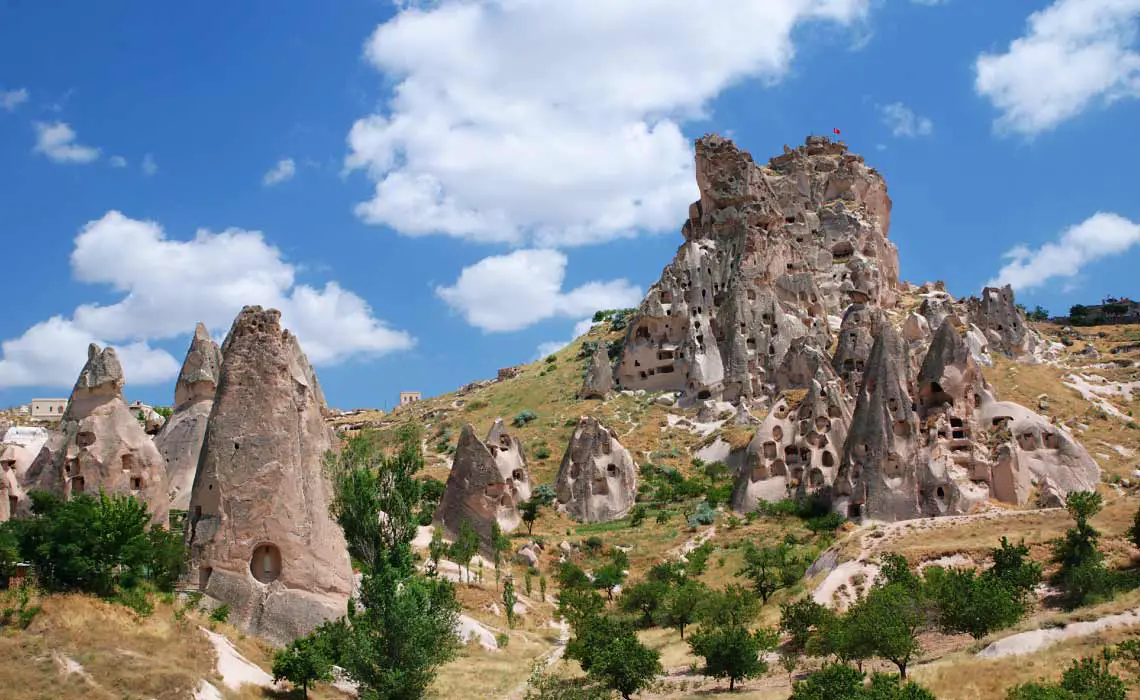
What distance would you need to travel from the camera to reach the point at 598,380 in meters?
85.9

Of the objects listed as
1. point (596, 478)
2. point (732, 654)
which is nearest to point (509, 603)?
point (732, 654)

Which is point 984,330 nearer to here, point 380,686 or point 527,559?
point 527,559

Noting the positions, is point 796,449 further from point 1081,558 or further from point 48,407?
point 48,407

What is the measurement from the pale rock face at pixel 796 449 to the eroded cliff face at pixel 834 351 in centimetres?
8

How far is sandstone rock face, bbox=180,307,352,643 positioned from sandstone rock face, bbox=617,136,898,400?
165 feet

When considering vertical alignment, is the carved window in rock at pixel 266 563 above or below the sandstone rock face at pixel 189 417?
below

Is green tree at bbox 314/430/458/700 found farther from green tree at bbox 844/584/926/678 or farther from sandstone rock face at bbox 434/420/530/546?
sandstone rock face at bbox 434/420/530/546

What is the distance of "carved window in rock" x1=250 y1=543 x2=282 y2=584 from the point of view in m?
31.7

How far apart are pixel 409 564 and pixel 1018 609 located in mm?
18500

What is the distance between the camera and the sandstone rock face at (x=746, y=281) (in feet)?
270

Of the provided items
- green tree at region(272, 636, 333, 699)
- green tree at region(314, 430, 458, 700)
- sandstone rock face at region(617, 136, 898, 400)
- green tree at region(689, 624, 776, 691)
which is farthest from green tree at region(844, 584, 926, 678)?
sandstone rock face at region(617, 136, 898, 400)

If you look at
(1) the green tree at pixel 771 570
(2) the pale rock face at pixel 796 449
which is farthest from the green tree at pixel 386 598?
(2) the pale rock face at pixel 796 449

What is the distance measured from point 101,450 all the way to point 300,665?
19.9 meters

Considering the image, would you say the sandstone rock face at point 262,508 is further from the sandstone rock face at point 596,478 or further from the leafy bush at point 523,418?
the leafy bush at point 523,418
